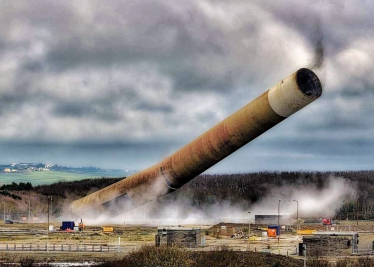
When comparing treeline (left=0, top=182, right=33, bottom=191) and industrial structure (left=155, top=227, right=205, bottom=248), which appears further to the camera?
treeline (left=0, top=182, right=33, bottom=191)

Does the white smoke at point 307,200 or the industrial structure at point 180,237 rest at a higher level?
the white smoke at point 307,200

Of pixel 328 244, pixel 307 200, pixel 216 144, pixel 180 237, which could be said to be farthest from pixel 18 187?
pixel 216 144

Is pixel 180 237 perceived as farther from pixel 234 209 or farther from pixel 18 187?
pixel 18 187

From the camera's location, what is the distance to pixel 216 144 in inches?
1999

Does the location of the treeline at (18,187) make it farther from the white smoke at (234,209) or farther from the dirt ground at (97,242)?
the dirt ground at (97,242)

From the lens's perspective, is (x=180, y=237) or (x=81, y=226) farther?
(x=81, y=226)

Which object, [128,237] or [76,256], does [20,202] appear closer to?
[128,237]

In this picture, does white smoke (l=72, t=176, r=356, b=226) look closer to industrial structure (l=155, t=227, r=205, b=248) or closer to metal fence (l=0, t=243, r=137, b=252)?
metal fence (l=0, t=243, r=137, b=252)

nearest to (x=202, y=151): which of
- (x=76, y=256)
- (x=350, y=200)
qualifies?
(x=76, y=256)

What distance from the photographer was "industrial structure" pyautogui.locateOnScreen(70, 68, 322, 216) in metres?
41.3

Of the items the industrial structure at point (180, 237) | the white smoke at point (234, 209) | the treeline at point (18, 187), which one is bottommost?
the industrial structure at point (180, 237)

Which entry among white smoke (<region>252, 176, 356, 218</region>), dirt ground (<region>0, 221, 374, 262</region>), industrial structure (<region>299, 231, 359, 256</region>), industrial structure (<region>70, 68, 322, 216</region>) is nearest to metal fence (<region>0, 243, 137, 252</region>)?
dirt ground (<region>0, 221, 374, 262</region>)

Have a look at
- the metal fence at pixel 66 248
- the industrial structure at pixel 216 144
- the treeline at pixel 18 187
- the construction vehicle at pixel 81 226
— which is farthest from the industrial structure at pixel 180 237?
the treeline at pixel 18 187

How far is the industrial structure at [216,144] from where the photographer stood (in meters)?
41.3
